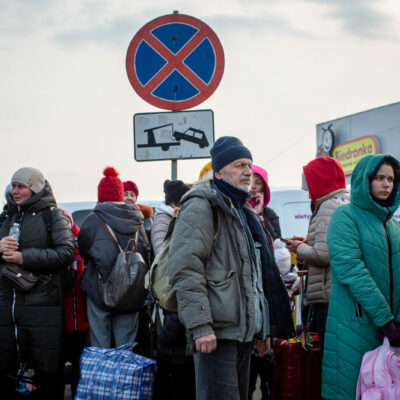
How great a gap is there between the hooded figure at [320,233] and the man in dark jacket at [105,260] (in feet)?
4.55

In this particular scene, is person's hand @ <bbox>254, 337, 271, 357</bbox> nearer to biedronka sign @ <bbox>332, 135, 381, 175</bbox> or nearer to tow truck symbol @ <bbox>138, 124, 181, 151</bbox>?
tow truck symbol @ <bbox>138, 124, 181, 151</bbox>

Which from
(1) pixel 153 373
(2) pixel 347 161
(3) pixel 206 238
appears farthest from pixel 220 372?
(2) pixel 347 161

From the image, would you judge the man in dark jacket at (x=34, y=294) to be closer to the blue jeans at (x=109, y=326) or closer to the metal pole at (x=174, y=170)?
the blue jeans at (x=109, y=326)

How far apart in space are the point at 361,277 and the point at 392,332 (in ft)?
1.19

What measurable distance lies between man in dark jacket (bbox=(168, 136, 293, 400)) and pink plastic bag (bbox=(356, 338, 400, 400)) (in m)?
0.68

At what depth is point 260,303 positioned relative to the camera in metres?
3.52

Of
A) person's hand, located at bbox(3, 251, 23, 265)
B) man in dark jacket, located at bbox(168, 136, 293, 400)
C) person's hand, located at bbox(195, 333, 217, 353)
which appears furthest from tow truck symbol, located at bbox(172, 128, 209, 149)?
person's hand, located at bbox(195, 333, 217, 353)

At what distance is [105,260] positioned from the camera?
503cm

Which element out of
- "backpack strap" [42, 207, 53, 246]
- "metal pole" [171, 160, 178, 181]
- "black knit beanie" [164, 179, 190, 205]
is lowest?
"backpack strap" [42, 207, 53, 246]

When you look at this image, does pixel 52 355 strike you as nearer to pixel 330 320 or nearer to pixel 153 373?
pixel 153 373

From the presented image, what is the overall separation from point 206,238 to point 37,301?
224 cm

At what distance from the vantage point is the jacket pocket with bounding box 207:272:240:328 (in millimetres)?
3238

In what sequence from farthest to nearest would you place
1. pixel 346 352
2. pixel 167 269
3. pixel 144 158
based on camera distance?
pixel 144 158
pixel 346 352
pixel 167 269

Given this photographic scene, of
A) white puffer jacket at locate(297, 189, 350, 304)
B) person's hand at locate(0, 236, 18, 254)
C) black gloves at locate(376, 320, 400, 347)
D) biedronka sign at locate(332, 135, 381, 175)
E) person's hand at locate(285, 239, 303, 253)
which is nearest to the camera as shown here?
black gloves at locate(376, 320, 400, 347)
